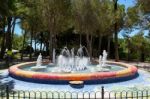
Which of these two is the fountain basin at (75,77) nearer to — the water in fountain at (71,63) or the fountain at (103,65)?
the water in fountain at (71,63)

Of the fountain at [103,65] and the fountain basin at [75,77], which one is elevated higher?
the fountain at [103,65]

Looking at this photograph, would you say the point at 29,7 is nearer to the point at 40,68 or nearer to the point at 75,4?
the point at 75,4

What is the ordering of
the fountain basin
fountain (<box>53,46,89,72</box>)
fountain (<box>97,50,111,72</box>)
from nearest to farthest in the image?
the fountain basin, fountain (<box>97,50,111,72</box>), fountain (<box>53,46,89,72</box>)

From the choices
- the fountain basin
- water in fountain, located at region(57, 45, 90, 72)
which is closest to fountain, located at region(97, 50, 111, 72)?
water in fountain, located at region(57, 45, 90, 72)

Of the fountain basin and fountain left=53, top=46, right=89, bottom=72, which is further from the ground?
fountain left=53, top=46, right=89, bottom=72

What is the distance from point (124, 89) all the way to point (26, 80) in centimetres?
506

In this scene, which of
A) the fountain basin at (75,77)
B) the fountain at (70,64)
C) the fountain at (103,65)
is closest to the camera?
the fountain basin at (75,77)

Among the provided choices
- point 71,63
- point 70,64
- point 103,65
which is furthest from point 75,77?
point 71,63

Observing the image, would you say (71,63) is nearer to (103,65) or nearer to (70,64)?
(70,64)

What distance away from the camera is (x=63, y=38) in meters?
45.5

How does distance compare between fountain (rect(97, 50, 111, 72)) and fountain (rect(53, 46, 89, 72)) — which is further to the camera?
fountain (rect(53, 46, 89, 72))

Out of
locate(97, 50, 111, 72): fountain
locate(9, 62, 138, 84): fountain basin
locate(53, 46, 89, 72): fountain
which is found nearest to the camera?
locate(9, 62, 138, 84): fountain basin

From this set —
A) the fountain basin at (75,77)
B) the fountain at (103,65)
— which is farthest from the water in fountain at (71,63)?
the fountain basin at (75,77)

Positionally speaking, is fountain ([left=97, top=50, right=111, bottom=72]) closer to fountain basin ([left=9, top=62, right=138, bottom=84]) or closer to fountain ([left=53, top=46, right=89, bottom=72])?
fountain ([left=53, top=46, right=89, bottom=72])
